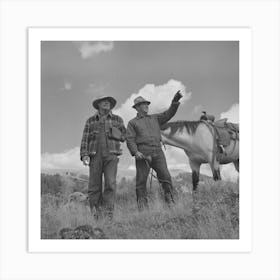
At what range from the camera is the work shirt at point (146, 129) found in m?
6.39

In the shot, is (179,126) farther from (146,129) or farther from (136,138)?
(136,138)

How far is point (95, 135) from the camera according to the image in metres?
6.37

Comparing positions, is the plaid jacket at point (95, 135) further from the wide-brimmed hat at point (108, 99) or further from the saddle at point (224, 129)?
the saddle at point (224, 129)

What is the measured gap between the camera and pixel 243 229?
20.2 feet

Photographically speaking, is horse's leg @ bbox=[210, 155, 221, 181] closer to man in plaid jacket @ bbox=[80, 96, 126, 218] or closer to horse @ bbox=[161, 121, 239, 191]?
horse @ bbox=[161, 121, 239, 191]

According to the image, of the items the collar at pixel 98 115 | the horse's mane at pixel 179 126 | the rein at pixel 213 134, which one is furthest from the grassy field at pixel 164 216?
the collar at pixel 98 115

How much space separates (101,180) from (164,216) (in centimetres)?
83

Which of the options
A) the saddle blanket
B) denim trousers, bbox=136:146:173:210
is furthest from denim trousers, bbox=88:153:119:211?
the saddle blanket

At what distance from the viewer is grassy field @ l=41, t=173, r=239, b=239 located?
6.15 m

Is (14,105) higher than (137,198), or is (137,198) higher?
(14,105)

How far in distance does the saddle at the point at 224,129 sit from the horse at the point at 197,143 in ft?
0.12
